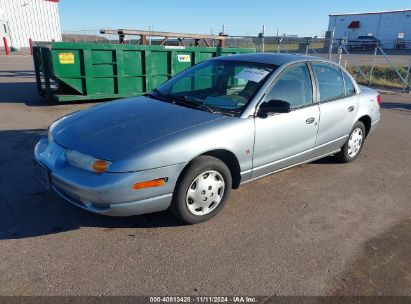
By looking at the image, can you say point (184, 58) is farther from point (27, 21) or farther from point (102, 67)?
point (27, 21)

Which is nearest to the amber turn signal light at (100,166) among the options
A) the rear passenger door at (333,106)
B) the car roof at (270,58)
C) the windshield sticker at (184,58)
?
the car roof at (270,58)

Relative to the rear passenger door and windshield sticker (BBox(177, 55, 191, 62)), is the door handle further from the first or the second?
windshield sticker (BBox(177, 55, 191, 62))

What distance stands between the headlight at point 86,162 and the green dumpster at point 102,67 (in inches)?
237

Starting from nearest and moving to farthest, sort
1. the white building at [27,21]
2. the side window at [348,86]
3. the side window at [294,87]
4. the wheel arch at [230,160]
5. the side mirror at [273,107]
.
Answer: the wheel arch at [230,160] → the side mirror at [273,107] → the side window at [294,87] → the side window at [348,86] → the white building at [27,21]

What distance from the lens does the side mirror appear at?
3494 mm

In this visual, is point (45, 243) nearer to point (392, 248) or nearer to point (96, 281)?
point (96, 281)

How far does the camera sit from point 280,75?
386 centimetres

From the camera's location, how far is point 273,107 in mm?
3531

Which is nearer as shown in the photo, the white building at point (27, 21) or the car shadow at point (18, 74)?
the car shadow at point (18, 74)

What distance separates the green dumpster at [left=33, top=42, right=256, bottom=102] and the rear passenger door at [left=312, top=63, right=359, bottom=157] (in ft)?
19.5

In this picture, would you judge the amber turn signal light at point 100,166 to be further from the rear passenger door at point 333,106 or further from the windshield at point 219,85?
the rear passenger door at point 333,106

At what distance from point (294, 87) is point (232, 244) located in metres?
2.05

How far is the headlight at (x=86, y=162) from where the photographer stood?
279 centimetres

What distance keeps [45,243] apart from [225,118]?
203 cm
